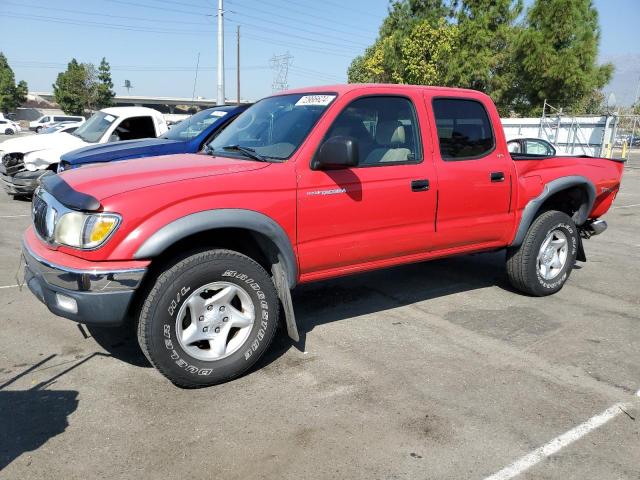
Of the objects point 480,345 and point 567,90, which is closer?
point 480,345

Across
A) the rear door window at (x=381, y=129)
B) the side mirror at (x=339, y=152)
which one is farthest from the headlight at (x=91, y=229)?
the rear door window at (x=381, y=129)

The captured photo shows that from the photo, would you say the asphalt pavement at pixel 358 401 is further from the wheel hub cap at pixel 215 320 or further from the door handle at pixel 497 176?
the door handle at pixel 497 176

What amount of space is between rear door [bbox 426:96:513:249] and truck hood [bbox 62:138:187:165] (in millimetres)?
4138

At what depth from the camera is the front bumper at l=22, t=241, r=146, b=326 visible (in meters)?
2.99

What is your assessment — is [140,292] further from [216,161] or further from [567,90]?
[567,90]

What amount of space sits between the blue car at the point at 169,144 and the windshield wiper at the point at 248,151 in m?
2.20

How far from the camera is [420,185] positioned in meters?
4.11

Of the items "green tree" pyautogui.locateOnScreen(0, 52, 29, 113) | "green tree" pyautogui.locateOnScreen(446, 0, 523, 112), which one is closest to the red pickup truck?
"green tree" pyautogui.locateOnScreen(446, 0, 523, 112)

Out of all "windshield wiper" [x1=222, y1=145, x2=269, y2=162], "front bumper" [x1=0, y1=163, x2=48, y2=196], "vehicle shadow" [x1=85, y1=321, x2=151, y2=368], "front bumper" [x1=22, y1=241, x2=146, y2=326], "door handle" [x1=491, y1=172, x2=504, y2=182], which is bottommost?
"vehicle shadow" [x1=85, y1=321, x2=151, y2=368]

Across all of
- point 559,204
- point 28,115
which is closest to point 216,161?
point 559,204

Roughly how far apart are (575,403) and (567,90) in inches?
1078

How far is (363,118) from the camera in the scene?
13.2ft

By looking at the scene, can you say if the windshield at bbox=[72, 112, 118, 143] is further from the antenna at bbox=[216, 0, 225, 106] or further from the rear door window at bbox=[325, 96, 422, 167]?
the antenna at bbox=[216, 0, 225, 106]

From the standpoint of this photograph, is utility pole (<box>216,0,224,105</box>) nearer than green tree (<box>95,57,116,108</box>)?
Yes
